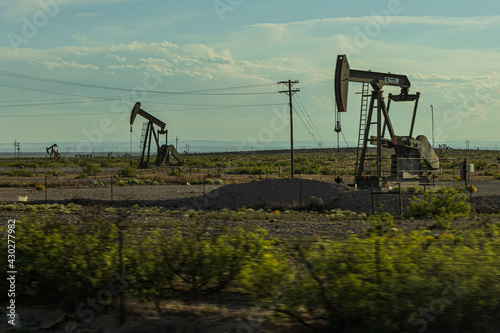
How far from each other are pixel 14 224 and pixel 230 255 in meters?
3.39

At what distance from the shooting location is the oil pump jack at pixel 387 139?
22.9m

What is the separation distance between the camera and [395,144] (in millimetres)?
25156

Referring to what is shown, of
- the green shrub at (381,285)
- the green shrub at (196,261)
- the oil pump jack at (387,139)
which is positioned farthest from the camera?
the oil pump jack at (387,139)

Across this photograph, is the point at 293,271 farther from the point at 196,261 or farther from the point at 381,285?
the point at 196,261

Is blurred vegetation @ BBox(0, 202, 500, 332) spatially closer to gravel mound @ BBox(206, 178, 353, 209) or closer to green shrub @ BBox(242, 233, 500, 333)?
green shrub @ BBox(242, 233, 500, 333)

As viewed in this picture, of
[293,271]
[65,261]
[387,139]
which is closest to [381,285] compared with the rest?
[293,271]

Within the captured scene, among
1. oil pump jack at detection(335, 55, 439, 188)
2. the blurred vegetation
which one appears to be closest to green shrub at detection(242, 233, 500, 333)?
the blurred vegetation

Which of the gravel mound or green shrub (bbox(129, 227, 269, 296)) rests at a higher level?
green shrub (bbox(129, 227, 269, 296))

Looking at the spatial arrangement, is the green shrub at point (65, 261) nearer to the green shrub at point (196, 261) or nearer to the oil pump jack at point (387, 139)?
the green shrub at point (196, 261)

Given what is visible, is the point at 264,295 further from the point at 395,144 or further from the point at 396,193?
the point at 395,144

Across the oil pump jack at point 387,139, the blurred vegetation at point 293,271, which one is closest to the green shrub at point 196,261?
the blurred vegetation at point 293,271

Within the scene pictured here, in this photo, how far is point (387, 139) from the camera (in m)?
24.9

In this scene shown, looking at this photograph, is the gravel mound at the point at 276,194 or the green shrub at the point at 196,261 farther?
the gravel mound at the point at 276,194

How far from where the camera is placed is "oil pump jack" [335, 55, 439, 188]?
75.2ft
